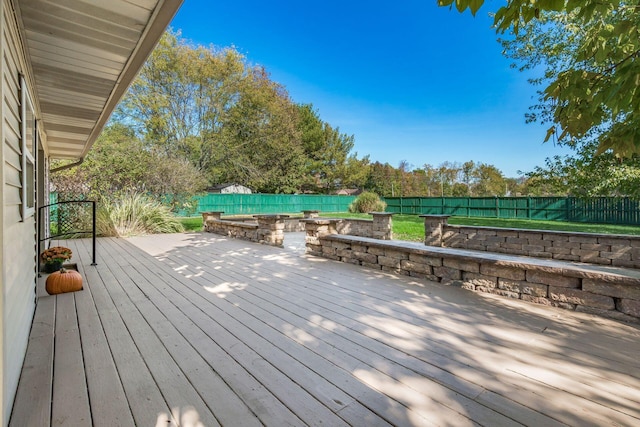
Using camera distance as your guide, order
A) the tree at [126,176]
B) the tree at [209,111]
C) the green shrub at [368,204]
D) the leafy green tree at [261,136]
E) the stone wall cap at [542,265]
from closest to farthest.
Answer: the stone wall cap at [542,265]
the tree at [126,176]
the green shrub at [368,204]
the tree at [209,111]
the leafy green tree at [261,136]

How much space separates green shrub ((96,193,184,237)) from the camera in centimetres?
830

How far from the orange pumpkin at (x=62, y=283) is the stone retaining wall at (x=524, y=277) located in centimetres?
378

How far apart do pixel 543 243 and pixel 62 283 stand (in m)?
7.59

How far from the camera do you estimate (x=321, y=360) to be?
1.98 m

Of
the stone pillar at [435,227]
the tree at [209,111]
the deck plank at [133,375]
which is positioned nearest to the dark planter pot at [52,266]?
the deck plank at [133,375]

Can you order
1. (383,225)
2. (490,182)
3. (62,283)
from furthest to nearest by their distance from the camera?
(490,182) < (383,225) < (62,283)

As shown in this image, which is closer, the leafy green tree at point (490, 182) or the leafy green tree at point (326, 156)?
the leafy green tree at point (326, 156)

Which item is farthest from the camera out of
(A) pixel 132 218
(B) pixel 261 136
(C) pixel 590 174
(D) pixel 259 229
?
(B) pixel 261 136

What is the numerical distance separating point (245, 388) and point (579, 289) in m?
2.99

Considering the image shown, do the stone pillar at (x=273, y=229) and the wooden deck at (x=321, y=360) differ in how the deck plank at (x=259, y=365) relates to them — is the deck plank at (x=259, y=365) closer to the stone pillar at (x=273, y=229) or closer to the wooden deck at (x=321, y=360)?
the wooden deck at (x=321, y=360)

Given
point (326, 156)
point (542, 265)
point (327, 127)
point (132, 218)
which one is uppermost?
point (327, 127)

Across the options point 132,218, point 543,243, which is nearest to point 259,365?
point 543,243

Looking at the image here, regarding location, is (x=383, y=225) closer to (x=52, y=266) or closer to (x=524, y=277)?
(x=524, y=277)

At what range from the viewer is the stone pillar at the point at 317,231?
18.1 ft
